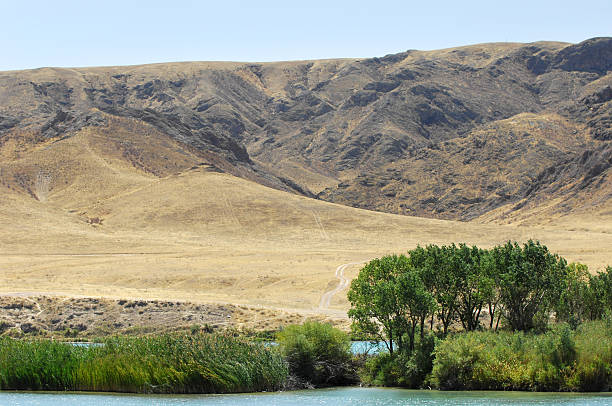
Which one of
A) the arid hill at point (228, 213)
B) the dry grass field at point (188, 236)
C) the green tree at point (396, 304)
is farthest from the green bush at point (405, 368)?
the dry grass field at point (188, 236)

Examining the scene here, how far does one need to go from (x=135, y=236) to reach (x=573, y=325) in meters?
79.0

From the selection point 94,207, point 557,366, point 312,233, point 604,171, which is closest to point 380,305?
point 557,366

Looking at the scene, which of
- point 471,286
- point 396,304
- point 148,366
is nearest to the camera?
point 148,366

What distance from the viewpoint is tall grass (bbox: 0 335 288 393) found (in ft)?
116

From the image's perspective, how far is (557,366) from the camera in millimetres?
34156

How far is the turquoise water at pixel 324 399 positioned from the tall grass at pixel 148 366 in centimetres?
62

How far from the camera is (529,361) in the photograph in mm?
34781

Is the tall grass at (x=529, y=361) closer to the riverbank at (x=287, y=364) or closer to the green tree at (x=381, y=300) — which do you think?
the riverbank at (x=287, y=364)

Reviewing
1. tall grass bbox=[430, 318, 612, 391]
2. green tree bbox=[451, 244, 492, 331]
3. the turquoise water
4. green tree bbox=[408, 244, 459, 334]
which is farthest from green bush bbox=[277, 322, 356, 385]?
green tree bbox=[451, 244, 492, 331]

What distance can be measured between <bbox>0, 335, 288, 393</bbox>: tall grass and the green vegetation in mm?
5391

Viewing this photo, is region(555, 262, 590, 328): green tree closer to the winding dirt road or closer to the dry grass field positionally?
the dry grass field

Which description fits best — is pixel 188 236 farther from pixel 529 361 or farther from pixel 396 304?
pixel 529 361

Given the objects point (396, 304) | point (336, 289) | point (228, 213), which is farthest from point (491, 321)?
point (228, 213)

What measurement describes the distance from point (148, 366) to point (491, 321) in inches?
628
